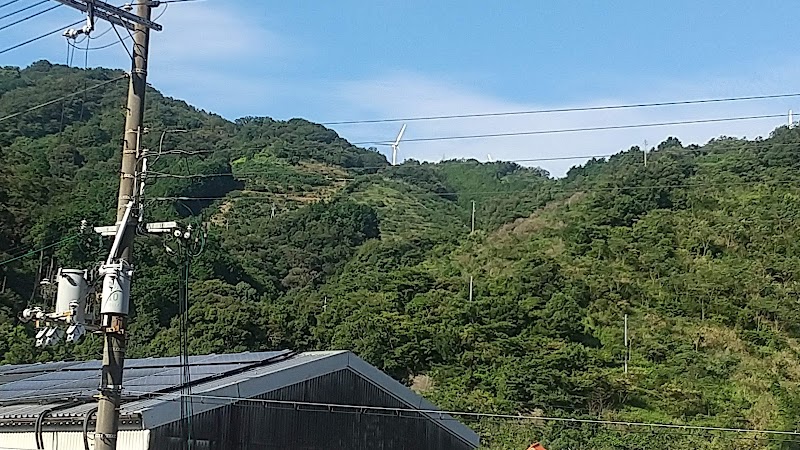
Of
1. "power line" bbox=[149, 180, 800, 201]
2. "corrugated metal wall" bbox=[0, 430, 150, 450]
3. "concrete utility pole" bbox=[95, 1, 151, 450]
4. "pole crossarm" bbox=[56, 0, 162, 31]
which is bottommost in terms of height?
"corrugated metal wall" bbox=[0, 430, 150, 450]

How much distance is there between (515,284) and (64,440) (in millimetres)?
36866

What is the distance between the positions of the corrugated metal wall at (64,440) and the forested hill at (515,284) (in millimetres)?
9732

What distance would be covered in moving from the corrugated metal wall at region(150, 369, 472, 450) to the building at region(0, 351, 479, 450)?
2 cm

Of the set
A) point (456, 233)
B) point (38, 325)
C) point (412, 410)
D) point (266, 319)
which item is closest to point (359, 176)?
point (456, 233)

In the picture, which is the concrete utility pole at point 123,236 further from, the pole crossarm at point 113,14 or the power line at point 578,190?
the power line at point 578,190

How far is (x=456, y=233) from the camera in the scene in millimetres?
72938

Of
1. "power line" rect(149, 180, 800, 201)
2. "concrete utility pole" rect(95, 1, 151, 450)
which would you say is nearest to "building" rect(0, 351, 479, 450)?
"concrete utility pole" rect(95, 1, 151, 450)

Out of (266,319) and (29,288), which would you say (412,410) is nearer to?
(266,319)

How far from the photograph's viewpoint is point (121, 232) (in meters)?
9.18

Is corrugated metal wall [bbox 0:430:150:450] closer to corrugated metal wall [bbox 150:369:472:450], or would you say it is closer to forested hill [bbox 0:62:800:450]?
corrugated metal wall [bbox 150:369:472:450]

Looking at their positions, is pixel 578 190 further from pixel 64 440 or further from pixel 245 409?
pixel 64 440

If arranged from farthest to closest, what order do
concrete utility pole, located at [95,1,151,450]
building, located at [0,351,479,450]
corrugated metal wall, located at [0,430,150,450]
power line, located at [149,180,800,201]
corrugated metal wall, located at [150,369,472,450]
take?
power line, located at [149,180,800,201] → corrugated metal wall, located at [150,369,472,450] → building, located at [0,351,479,450] → corrugated metal wall, located at [0,430,150,450] → concrete utility pole, located at [95,1,151,450]

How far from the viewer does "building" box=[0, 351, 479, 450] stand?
13867mm

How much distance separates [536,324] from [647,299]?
22.4ft
